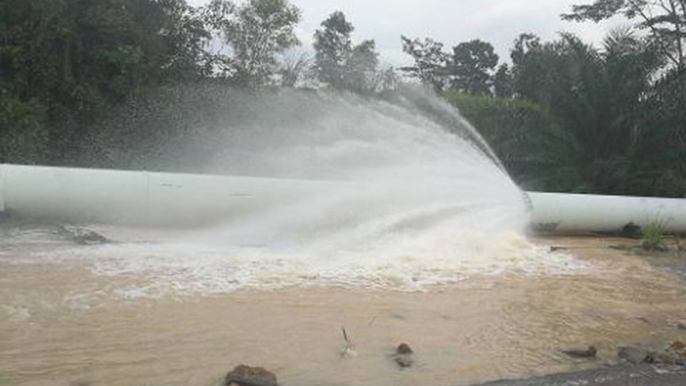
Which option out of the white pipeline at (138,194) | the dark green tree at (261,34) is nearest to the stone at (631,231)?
the white pipeline at (138,194)

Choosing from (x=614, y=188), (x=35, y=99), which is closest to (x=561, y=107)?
(x=614, y=188)

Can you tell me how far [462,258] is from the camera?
10523mm

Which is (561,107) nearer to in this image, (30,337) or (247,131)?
(247,131)

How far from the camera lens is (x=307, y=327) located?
264 inches

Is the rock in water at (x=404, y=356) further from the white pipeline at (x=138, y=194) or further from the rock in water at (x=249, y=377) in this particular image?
the white pipeline at (x=138, y=194)

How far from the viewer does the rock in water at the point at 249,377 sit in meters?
5.02

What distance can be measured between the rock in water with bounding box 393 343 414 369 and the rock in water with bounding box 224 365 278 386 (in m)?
1.07

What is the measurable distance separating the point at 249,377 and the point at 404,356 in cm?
137

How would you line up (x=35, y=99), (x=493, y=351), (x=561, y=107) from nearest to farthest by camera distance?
1. (x=493, y=351)
2. (x=35, y=99)
3. (x=561, y=107)

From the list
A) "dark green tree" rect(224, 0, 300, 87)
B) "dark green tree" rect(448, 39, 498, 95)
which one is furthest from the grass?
"dark green tree" rect(448, 39, 498, 95)

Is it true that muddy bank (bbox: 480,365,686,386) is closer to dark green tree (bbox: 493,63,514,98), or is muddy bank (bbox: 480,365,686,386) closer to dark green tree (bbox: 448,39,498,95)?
dark green tree (bbox: 493,63,514,98)

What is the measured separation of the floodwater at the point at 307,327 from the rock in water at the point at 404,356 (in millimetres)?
67

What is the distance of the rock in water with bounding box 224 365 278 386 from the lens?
502cm

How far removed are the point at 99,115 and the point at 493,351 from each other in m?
15.4
